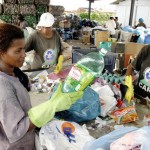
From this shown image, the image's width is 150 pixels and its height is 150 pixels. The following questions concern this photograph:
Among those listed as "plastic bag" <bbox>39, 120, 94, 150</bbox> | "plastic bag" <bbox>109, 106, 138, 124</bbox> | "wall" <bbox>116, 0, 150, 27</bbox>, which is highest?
"wall" <bbox>116, 0, 150, 27</bbox>

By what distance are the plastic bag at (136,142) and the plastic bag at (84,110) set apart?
70cm

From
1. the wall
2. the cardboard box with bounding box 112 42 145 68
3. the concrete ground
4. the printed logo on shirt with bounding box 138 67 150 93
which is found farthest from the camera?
the wall

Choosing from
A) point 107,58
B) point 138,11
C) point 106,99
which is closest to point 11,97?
point 106,99

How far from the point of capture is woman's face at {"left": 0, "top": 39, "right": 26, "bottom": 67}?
110 cm

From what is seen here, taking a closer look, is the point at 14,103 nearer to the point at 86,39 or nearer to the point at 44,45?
the point at 44,45

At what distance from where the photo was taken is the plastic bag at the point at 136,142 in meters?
0.85

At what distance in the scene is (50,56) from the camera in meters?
3.04

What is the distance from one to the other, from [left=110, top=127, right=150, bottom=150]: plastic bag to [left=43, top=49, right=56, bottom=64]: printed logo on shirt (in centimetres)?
222

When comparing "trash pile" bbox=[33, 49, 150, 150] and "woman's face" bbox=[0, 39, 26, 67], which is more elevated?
"woman's face" bbox=[0, 39, 26, 67]

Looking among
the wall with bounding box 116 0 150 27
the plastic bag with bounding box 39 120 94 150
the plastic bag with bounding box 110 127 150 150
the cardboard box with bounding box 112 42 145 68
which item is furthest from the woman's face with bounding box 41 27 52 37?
the wall with bounding box 116 0 150 27

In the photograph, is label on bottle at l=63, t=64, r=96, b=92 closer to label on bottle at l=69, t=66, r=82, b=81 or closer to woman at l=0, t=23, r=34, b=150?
label on bottle at l=69, t=66, r=82, b=81

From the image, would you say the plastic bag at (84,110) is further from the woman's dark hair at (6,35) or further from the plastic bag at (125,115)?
the woman's dark hair at (6,35)

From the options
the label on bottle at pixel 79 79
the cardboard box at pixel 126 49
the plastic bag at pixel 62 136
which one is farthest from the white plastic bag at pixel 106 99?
the cardboard box at pixel 126 49

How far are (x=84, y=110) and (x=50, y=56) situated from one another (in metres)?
1.54
